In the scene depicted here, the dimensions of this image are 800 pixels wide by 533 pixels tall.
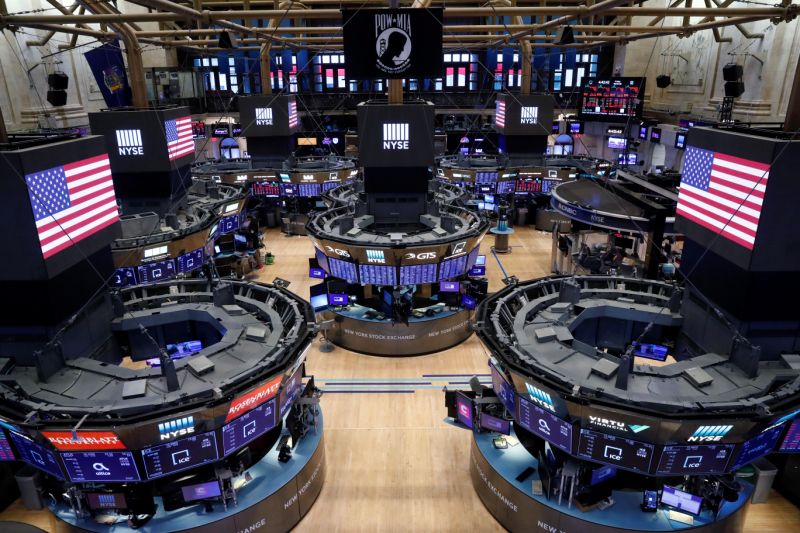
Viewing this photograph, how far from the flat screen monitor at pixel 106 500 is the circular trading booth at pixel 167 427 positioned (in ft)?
0.07

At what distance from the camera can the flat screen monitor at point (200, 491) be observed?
8.37 metres

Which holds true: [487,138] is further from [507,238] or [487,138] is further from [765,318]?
[765,318]

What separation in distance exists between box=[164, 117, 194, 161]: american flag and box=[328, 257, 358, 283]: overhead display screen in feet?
20.6

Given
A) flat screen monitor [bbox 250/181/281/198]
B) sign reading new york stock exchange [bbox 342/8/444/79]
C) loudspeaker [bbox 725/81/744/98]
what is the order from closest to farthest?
sign reading new york stock exchange [bbox 342/8/444/79] < loudspeaker [bbox 725/81/744/98] < flat screen monitor [bbox 250/181/281/198]

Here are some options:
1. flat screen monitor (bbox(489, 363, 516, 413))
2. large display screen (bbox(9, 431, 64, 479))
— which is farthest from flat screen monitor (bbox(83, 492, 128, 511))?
flat screen monitor (bbox(489, 363, 516, 413))

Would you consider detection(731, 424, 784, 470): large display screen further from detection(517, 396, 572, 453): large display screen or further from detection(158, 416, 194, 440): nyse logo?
detection(158, 416, 194, 440): nyse logo

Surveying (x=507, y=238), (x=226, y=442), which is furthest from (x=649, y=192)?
(x=226, y=442)

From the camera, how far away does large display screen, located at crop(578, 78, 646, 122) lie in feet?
102

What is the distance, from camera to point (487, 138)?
38469 millimetres

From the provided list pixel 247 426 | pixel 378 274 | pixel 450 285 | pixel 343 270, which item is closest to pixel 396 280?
pixel 378 274

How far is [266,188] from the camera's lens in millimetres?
28141

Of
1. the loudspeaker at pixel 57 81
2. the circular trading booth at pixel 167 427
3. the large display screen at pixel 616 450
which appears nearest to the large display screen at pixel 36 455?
the circular trading booth at pixel 167 427

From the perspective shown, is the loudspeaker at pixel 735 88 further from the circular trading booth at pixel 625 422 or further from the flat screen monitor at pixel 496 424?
the flat screen monitor at pixel 496 424

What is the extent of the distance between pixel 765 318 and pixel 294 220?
77.2ft
